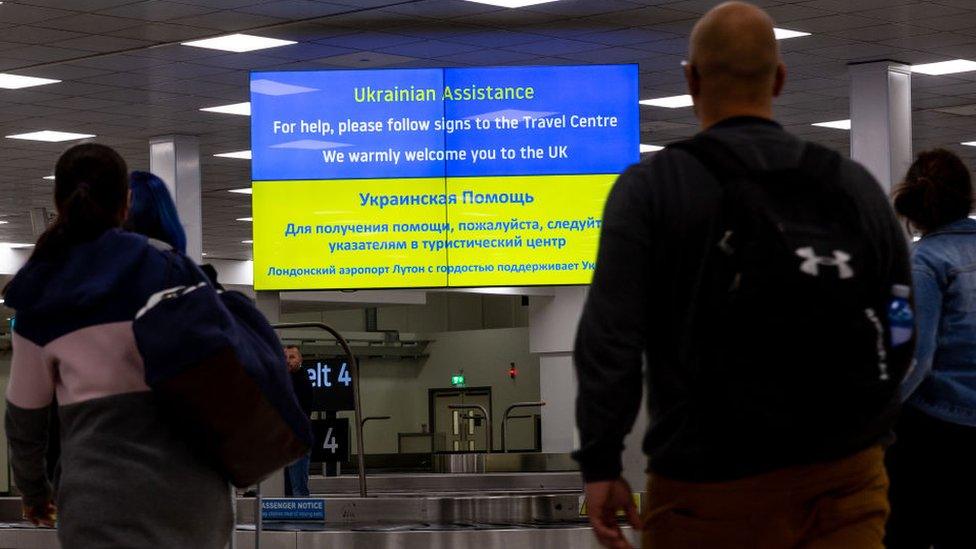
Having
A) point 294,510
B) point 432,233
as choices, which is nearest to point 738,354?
point 294,510

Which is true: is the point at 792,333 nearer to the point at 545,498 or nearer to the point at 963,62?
the point at 545,498

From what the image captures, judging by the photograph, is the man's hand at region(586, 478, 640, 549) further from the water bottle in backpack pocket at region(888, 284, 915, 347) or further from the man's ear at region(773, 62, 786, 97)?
the man's ear at region(773, 62, 786, 97)

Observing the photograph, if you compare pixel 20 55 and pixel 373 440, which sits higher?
pixel 20 55

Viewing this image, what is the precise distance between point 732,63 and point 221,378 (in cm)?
128

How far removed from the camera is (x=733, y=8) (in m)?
2.74

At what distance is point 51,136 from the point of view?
54.9 feet

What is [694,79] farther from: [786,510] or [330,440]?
[330,440]

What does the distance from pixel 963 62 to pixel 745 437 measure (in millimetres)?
12212

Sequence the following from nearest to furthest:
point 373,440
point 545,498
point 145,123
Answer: point 545,498, point 145,123, point 373,440

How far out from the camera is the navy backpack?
3.34m

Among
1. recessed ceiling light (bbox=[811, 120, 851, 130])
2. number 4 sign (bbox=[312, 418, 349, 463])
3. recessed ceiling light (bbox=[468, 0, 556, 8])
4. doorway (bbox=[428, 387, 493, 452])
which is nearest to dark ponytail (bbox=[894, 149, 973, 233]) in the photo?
recessed ceiling light (bbox=[468, 0, 556, 8])

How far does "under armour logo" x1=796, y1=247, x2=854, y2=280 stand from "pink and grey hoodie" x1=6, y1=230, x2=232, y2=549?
4.83ft

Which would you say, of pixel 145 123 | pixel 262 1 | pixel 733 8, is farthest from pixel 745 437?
pixel 145 123

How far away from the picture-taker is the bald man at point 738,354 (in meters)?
2.59
